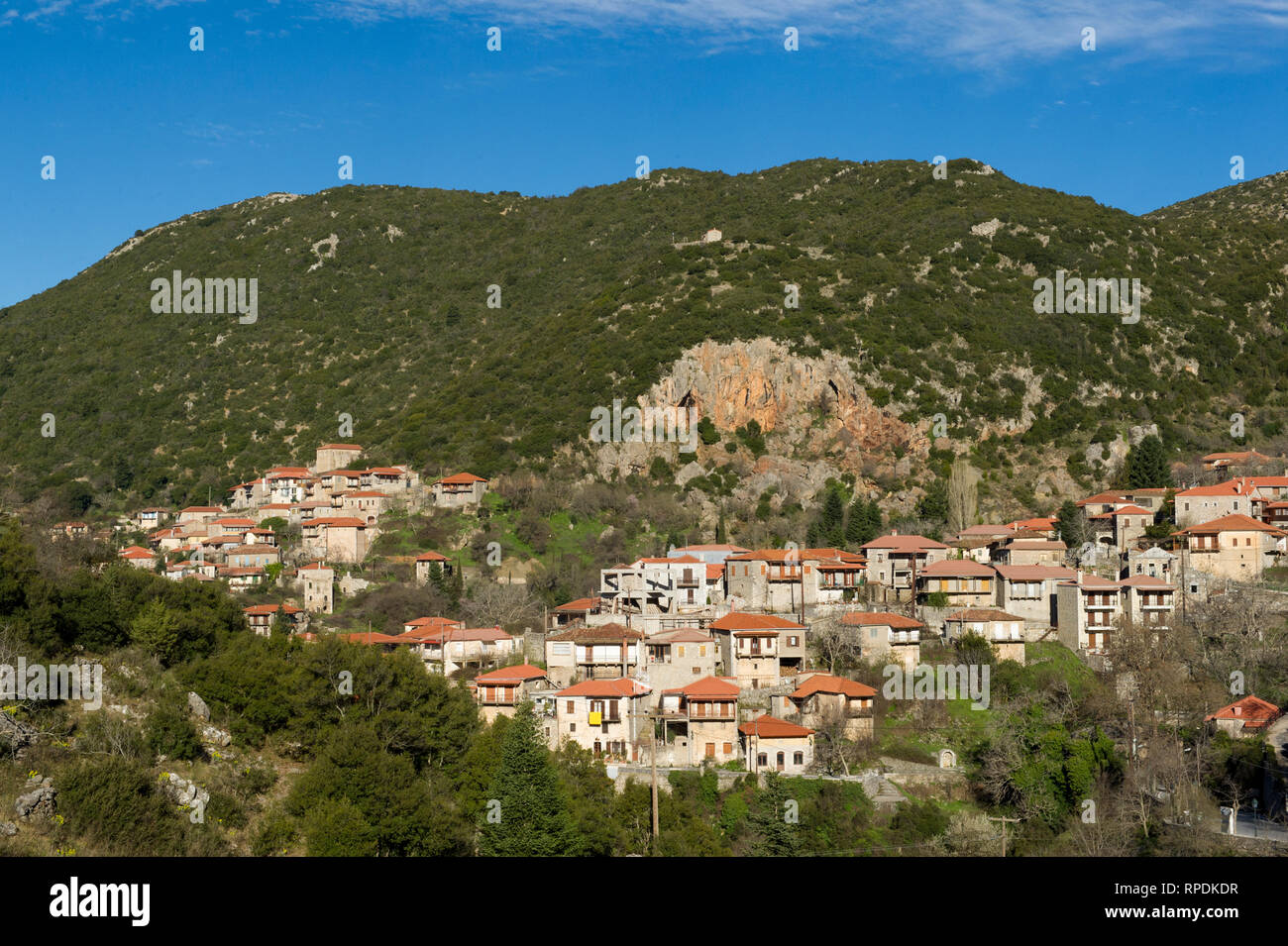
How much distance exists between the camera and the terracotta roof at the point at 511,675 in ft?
142

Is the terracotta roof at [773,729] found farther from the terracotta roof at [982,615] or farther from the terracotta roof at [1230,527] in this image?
the terracotta roof at [1230,527]

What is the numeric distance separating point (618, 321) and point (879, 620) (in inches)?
2227

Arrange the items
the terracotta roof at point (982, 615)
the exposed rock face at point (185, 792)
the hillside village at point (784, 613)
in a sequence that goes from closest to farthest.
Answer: the exposed rock face at point (185, 792) < the hillside village at point (784, 613) < the terracotta roof at point (982, 615)

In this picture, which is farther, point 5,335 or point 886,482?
point 5,335

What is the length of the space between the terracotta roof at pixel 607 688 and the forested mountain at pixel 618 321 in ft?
130

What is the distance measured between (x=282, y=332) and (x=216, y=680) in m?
97.4

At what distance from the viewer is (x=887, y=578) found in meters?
53.7

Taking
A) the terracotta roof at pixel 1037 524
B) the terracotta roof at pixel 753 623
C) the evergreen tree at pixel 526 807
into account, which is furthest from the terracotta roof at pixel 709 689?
the terracotta roof at pixel 1037 524

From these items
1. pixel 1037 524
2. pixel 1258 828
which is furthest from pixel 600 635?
pixel 1037 524

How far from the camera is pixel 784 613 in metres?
50.2

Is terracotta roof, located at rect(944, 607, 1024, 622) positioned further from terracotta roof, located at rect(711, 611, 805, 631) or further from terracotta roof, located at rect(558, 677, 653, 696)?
terracotta roof, located at rect(558, 677, 653, 696)

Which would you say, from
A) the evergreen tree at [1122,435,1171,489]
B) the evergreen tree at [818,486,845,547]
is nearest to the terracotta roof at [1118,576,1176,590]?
the evergreen tree at [818,486,845,547]
